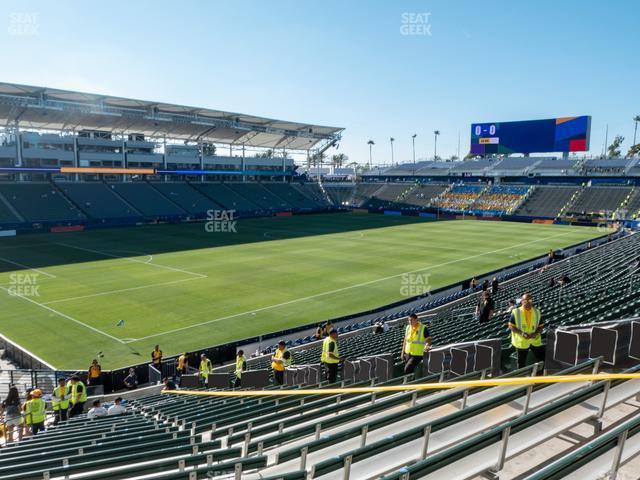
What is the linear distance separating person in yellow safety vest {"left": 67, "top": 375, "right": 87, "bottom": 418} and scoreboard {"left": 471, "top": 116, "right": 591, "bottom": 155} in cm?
7729

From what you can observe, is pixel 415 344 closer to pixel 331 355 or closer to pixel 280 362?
pixel 331 355

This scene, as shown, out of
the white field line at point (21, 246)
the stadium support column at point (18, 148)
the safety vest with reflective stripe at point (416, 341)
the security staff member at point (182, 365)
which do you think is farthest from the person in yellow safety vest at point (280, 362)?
the stadium support column at point (18, 148)

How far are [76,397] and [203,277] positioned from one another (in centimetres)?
2198

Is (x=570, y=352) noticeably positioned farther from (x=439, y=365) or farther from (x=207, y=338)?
(x=207, y=338)

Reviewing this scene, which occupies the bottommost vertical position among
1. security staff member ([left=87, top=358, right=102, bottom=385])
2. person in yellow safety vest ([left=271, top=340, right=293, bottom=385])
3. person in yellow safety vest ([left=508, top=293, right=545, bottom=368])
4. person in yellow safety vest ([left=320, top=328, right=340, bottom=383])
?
security staff member ([left=87, top=358, right=102, bottom=385])

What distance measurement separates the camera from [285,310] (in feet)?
88.8

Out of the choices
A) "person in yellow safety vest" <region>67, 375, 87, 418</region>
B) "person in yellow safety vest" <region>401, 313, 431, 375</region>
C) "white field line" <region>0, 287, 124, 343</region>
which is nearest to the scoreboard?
"white field line" <region>0, 287, 124, 343</region>

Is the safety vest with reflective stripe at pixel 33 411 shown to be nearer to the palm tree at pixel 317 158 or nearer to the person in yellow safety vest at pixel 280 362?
the person in yellow safety vest at pixel 280 362

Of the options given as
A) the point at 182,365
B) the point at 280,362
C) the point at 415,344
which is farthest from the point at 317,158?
the point at 415,344

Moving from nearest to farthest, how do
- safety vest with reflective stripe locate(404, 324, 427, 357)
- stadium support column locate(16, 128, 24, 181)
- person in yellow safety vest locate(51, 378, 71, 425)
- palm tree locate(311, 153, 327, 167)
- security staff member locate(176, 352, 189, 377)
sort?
safety vest with reflective stripe locate(404, 324, 427, 357) < person in yellow safety vest locate(51, 378, 71, 425) < security staff member locate(176, 352, 189, 377) < stadium support column locate(16, 128, 24, 181) < palm tree locate(311, 153, 327, 167)

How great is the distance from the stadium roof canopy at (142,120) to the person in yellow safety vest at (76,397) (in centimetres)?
4758

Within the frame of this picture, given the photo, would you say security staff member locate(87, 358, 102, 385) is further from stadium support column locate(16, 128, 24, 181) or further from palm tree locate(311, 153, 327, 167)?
palm tree locate(311, 153, 327, 167)

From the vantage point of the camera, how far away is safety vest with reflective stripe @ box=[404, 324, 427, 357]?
9500mm

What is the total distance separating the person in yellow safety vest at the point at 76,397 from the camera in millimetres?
12789
